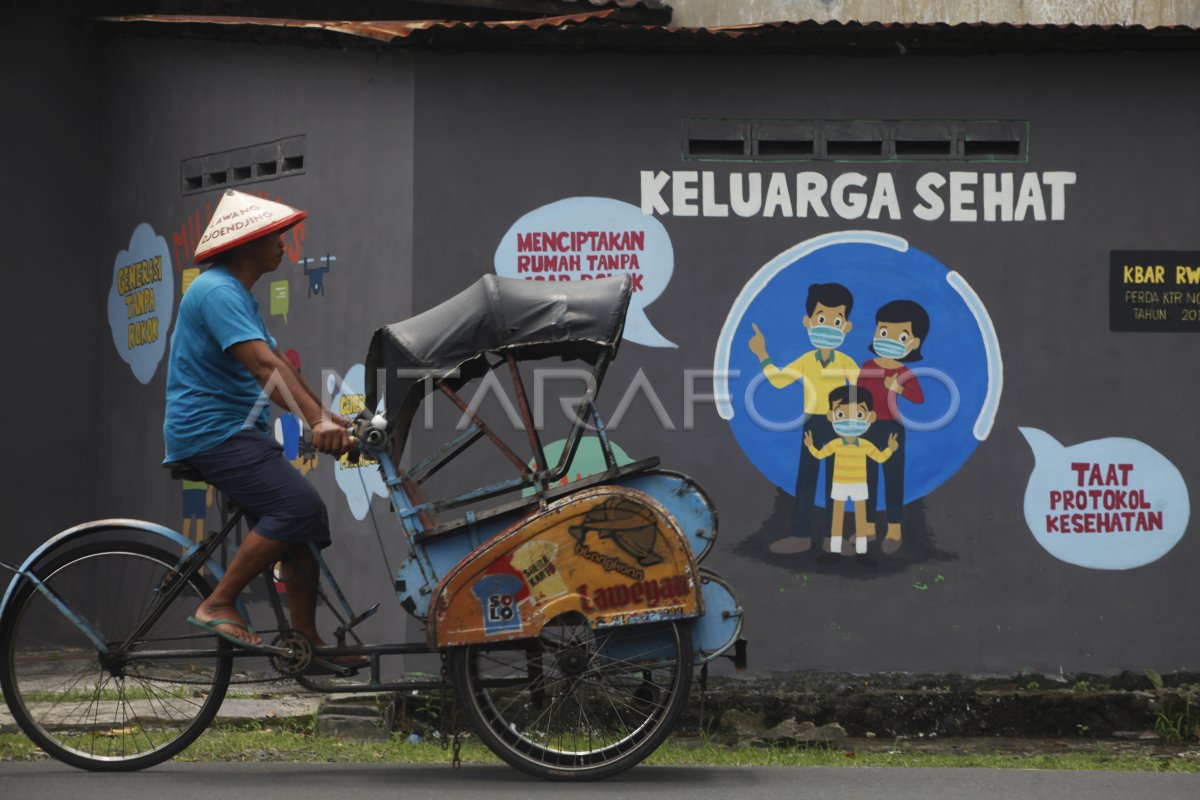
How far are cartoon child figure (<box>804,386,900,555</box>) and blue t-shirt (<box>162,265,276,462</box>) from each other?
3.60 meters

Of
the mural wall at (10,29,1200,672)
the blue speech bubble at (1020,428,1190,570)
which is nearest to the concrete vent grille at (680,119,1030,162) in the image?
the mural wall at (10,29,1200,672)

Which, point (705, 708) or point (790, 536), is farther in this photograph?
point (790, 536)

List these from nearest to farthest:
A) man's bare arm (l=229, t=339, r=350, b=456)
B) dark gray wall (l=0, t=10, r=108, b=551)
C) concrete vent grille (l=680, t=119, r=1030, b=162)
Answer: man's bare arm (l=229, t=339, r=350, b=456), concrete vent grille (l=680, t=119, r=1030, b=162), dark gray wall (l=0, t=10, r=108, b=551)

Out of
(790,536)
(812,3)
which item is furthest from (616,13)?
(790,536)

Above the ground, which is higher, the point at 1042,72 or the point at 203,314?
the point at 1042,72

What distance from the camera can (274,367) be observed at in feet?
18.4

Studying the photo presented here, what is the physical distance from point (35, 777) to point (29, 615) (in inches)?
26.0

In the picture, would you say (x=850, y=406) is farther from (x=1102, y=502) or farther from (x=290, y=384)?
(x=290, y=384)

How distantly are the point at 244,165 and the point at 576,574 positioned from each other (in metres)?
4.78

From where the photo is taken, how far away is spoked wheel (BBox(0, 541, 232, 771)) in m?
5.86

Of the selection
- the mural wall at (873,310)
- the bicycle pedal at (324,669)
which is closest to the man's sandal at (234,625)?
the bicycle pedal at (324,669)

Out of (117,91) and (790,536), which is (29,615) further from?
(117,91)

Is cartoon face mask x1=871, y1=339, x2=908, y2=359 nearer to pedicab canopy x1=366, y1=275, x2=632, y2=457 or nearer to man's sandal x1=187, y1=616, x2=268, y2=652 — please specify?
pedicab canopy x1=366, y1=275, x2=632, y2=457

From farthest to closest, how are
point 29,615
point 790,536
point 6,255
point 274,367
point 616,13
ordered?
point 616,13
point 6,255
point 790,536
point 29,615
point 274,367
